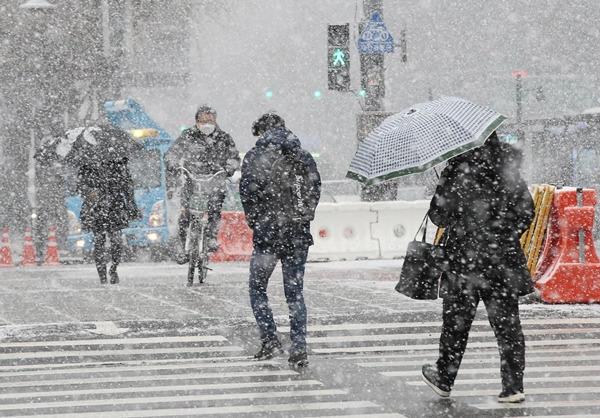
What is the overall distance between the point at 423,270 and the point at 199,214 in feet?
20.7

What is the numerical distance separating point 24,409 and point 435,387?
235cm

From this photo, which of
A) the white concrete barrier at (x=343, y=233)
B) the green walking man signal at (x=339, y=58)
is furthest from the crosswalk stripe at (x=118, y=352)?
the green walking man signal at (x=339, y=58)

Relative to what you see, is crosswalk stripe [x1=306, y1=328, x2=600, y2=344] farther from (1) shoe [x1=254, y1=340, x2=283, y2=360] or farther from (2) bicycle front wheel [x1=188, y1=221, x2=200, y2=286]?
(2) bicycle front wheel [x1=188, y1=221, x2=200, y2=286]

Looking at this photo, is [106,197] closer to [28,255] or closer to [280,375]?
[28,255]

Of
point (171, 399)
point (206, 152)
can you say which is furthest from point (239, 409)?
point (206, 152)

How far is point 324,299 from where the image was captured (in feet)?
38.2

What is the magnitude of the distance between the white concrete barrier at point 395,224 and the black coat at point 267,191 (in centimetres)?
967

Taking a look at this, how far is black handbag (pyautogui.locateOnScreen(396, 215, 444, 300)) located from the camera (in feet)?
21.9

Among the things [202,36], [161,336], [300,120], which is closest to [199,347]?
[161,336]

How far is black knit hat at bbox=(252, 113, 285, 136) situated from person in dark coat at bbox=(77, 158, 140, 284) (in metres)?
5.71

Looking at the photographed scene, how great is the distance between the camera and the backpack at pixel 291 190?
798 cm

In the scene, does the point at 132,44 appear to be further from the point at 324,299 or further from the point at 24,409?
the point at 24,409

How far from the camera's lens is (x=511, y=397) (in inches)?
255

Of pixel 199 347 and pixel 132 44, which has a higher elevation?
pixel 132 44
